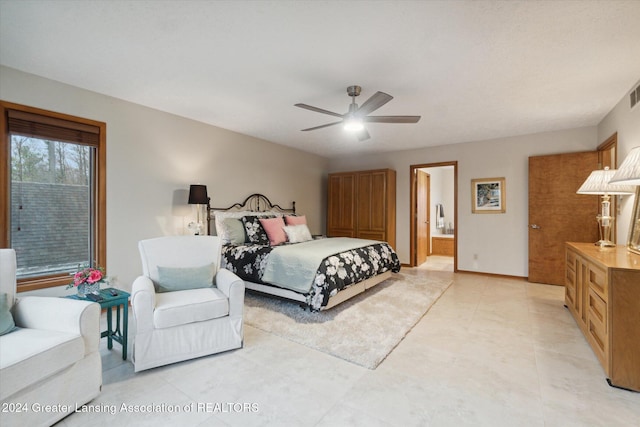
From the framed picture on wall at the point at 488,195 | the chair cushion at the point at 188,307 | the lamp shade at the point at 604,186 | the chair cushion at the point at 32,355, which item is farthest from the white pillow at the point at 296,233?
the lamp shade at the point at 604,186

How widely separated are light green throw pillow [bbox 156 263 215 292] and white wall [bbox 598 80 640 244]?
4.36 metres

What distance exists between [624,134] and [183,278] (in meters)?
4.90

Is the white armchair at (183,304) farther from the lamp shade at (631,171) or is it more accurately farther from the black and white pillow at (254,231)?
the lamp shade at (631,171)

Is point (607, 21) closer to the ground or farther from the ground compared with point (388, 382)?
farther from the ground

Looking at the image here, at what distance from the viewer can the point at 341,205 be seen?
20.9ft

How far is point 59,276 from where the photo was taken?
10.0 ft

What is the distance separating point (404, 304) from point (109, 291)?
307 cm

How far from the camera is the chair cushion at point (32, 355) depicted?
139 cm

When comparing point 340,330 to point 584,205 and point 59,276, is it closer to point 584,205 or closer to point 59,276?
point 59,276

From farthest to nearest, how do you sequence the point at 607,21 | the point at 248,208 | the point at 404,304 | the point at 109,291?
the point at 248,208 < the point at 404,304 < the point at 109,291 < the point at 607,21

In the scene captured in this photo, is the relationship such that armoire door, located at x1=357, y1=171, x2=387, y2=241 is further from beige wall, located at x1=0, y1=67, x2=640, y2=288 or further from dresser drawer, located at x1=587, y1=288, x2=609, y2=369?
dresser drawer, located at x1=587, y1=288, x2=609, y2=369

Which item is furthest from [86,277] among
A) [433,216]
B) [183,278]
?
[433,216]

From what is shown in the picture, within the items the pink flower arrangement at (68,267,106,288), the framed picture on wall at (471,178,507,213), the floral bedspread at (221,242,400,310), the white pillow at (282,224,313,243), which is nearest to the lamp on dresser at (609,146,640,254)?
the framed picture on wall at (471,178,507,213)

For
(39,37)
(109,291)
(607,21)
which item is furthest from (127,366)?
(607,21)
